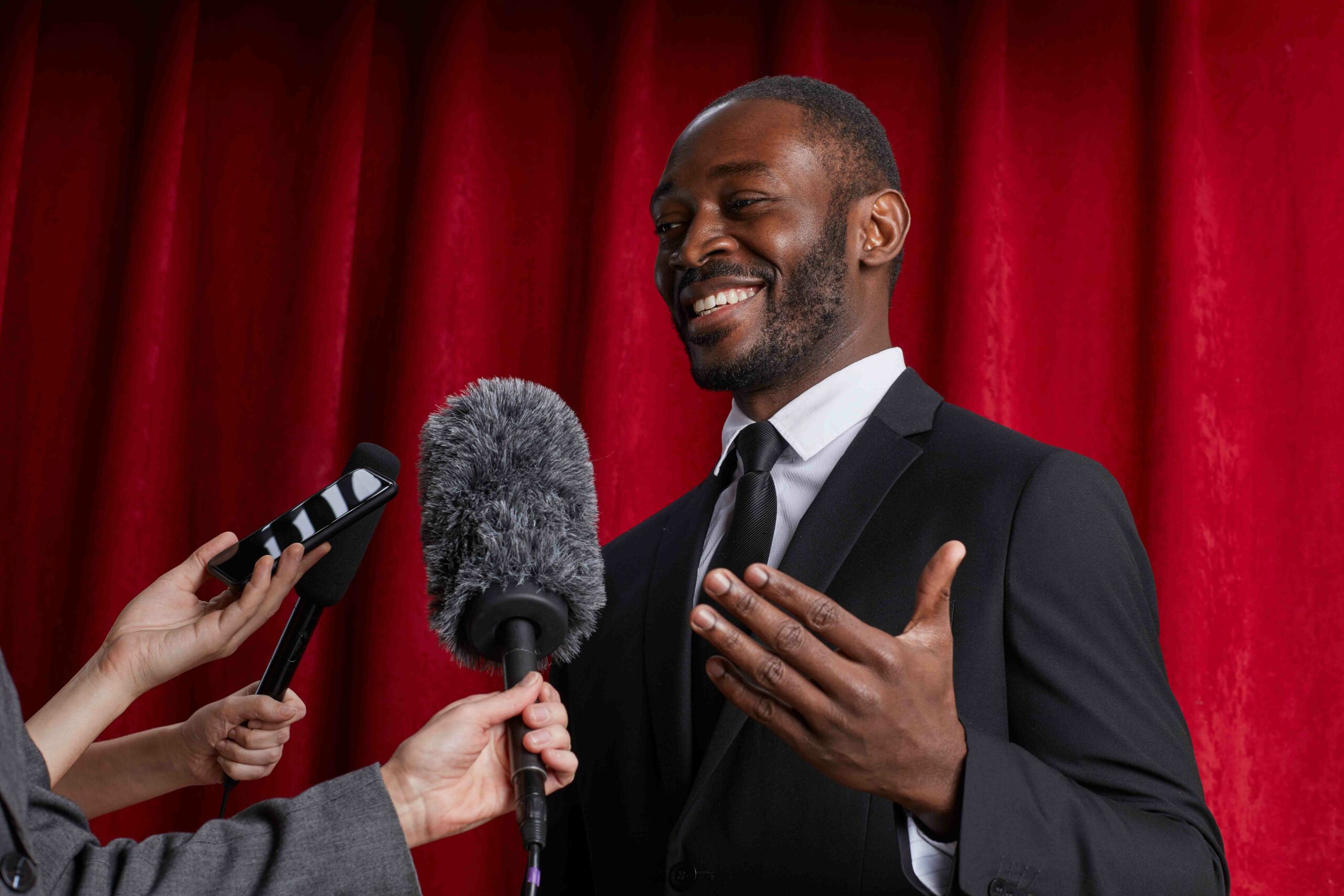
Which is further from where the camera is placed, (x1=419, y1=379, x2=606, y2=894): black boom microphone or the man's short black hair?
the man's short black hair

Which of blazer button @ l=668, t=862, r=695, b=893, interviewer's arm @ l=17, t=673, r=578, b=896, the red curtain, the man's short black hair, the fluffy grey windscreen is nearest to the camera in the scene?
interviewer's arm @ l=17, t=673, r=578, b=896

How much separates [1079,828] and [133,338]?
2.43 meters

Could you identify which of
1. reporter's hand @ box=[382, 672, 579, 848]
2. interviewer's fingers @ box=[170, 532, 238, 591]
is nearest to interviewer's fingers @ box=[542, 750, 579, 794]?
reporter's hand @ box=[382, 672, 579, 848]

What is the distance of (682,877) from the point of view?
4.31ft

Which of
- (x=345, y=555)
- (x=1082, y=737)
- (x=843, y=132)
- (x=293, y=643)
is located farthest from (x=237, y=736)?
(x=843, y=132)

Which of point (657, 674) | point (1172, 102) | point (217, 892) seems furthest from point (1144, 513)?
point (217, 892)

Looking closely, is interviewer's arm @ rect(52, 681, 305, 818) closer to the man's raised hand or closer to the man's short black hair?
the man's raised hand

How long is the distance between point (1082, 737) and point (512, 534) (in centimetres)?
66

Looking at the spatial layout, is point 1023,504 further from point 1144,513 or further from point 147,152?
point 147,152

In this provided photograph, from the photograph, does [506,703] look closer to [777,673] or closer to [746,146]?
[777,673]

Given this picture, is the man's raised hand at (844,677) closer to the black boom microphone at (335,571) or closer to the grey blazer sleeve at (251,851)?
the grey blazer sleeve at (251,851)

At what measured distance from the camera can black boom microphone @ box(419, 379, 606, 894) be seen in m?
1.09

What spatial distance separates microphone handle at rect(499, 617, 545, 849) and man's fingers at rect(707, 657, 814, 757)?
18 centimetres

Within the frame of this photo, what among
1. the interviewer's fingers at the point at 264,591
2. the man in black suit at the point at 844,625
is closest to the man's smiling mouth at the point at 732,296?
the man in black suit at the point at 844,625
